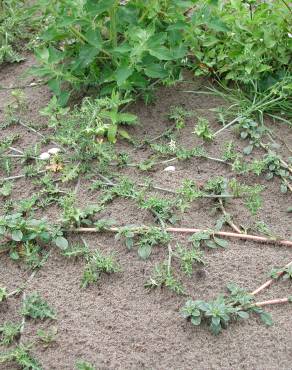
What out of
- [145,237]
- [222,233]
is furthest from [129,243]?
[222,233]

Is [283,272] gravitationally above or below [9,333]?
below

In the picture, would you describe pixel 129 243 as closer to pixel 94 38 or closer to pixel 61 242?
pixel 61 242

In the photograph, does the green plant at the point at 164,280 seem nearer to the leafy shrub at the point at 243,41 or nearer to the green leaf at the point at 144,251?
the green leaf at the point at 144,251

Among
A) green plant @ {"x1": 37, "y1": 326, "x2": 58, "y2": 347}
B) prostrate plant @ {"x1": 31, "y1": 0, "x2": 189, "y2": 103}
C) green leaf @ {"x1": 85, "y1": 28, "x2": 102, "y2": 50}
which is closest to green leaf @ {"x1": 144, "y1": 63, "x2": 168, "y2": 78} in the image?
prostrate plant @ {"x1": 31, "y1": 0, "x2": 189, "y2": 103}

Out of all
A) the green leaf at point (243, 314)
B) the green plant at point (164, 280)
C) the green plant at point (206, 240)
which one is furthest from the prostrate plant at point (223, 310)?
the green plant at point (206, 240)

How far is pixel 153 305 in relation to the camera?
2258 mm

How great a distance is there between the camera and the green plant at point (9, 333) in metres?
2.14

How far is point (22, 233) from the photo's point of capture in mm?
2467

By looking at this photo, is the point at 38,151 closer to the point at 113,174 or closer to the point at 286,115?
the point at 113,174

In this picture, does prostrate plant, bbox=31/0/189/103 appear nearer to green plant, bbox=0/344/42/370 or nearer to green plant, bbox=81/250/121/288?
green plant, bbox=81/250/121/288

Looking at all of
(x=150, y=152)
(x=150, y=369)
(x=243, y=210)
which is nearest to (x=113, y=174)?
(x=150, y=152)

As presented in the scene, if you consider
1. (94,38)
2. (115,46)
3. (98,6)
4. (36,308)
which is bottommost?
(36,308)

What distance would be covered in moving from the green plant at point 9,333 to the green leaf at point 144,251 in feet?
1.91

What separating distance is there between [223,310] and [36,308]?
0.74 m
